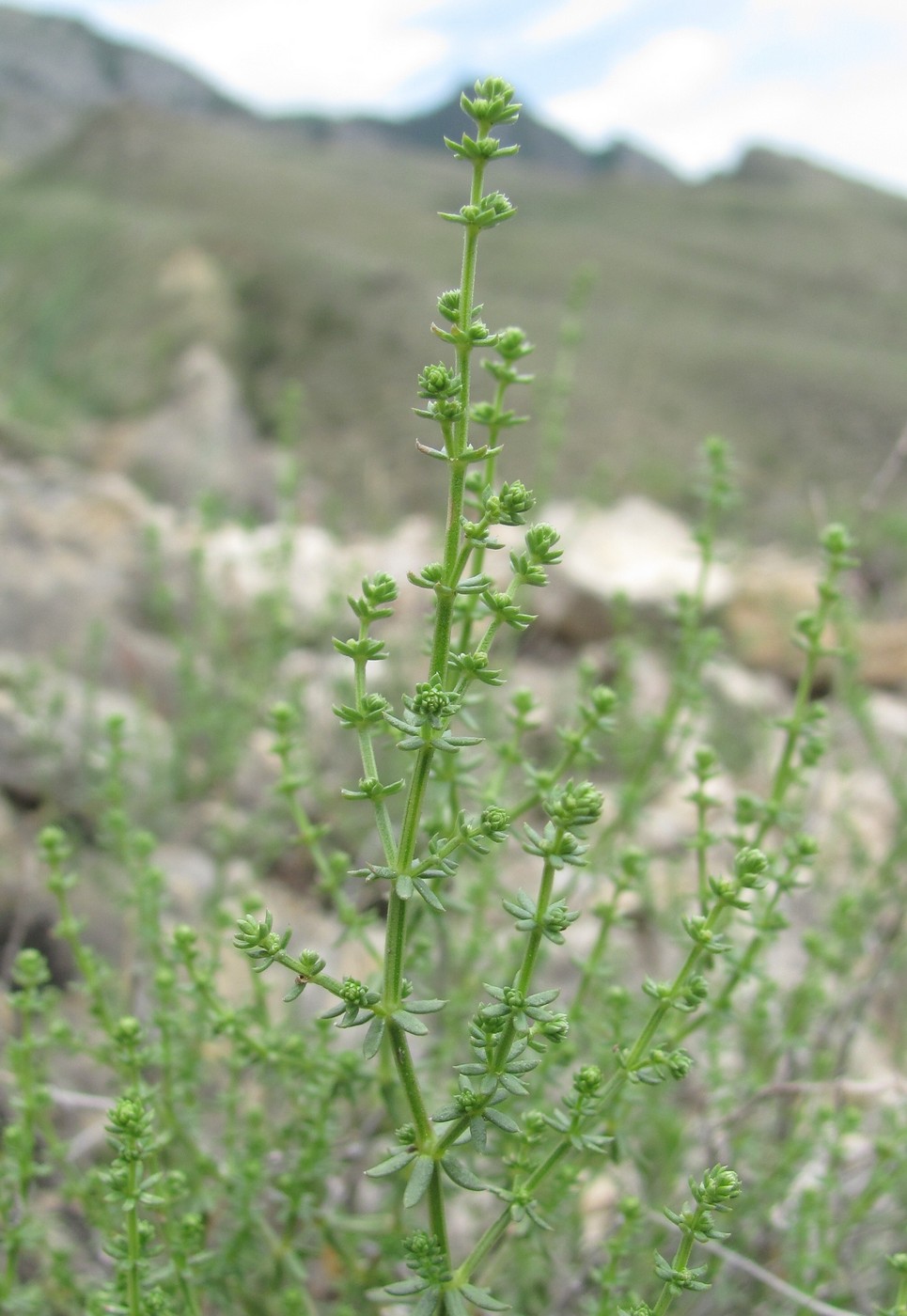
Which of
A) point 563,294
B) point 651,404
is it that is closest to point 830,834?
point 651,404

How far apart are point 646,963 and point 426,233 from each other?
1015 cm

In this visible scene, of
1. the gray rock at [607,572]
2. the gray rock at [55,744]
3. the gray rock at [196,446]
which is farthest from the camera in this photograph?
the gray rock at [196,446]

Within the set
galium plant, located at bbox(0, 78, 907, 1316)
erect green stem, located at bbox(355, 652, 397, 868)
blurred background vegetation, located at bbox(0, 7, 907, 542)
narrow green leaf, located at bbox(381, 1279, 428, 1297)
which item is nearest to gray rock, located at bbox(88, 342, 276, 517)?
blurred background vegetation, located at bbox(0, 7, 907, 542)

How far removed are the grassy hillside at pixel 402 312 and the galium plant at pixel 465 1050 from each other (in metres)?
2.57

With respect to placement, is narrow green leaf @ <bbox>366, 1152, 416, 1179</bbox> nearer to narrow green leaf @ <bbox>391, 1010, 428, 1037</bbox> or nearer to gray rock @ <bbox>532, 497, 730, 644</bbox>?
narrow green leaf @ <bbox>391, 1010, 428, 1037</bbox>

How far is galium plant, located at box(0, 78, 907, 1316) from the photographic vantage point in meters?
0.99

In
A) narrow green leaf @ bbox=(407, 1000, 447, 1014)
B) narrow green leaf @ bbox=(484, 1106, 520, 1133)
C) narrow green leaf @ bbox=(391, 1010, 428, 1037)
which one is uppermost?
narrow green leaf @ bbox=(407, 1000, 447, 1014)

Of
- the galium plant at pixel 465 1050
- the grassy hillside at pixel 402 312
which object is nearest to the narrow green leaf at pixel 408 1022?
the galium plant at pixel 465 1050

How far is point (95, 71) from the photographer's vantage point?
25656 mm

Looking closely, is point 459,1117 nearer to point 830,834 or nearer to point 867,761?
point 830,834

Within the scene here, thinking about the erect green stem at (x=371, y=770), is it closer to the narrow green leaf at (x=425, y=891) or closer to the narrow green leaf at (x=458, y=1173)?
the narrow green leaf at (x=425, y=891)

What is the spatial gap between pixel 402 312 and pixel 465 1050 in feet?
25.1

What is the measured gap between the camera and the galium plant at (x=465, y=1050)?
985 mm

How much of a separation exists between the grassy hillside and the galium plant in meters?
2.57
